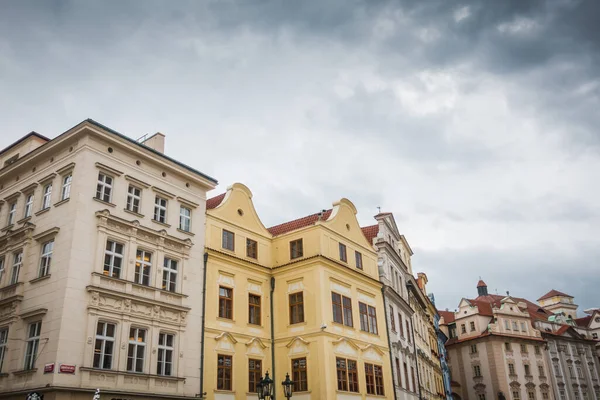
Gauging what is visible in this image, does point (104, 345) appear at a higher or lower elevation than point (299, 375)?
higher

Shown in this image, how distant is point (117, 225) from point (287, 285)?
38.4ft

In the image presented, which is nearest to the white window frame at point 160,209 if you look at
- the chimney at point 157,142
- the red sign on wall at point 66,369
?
the chimney at point 157,142

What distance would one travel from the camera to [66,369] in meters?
20.5

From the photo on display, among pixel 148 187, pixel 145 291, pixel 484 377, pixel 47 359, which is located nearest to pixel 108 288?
pixel 145 291

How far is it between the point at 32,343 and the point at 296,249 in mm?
15941

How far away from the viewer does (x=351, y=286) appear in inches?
1355

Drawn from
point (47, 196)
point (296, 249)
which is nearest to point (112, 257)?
point (47, 196)

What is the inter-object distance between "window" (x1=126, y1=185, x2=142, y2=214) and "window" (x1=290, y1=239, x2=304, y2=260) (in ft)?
35.2

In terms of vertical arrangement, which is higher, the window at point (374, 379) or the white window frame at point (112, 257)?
the white window frame at point (112, 257)

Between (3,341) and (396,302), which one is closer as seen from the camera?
(3,341)

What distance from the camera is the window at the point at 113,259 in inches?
936

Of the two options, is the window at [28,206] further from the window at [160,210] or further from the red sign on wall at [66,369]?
the red sign on wall at [66,369]

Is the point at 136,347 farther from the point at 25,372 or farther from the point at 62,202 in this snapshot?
the point at 62,202

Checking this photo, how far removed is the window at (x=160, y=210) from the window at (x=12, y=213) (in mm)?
6778
